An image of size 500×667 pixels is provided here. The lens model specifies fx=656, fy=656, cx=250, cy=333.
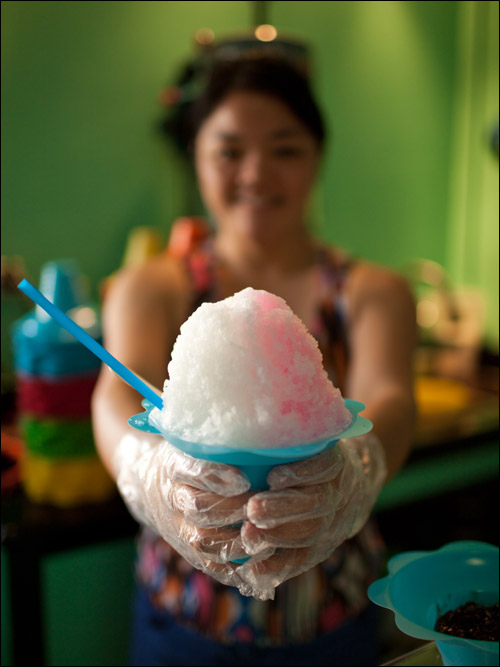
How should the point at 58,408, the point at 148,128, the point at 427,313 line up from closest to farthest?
the point at 58,408 → the point at 148,128 → the point at 427,313

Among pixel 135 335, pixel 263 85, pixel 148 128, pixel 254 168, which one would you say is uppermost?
pixel 148 128

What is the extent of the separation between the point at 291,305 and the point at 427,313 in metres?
1.86

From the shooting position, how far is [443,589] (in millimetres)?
707

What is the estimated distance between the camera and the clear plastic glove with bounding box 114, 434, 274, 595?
0.59 metres

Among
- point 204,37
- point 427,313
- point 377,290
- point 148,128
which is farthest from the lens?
point 427,313

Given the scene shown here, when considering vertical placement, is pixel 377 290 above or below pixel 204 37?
below

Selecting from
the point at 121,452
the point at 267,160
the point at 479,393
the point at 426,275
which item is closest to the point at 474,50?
the point at 267,160

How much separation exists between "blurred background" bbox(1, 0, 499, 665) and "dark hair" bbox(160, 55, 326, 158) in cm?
23

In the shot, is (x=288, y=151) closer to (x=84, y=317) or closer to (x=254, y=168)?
(x=254, y=168)

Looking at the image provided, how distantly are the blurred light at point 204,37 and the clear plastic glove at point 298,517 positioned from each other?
4.84 ft

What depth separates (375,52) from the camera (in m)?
1.90

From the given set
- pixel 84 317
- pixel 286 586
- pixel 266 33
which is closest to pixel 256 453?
pixel 286 586

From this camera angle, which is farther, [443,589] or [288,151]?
[288,151]

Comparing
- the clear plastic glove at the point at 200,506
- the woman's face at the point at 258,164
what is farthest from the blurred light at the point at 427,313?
the clear plastic glove at the point at 200,506
